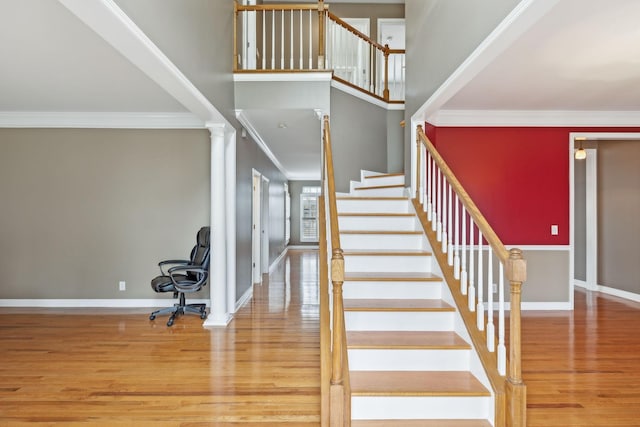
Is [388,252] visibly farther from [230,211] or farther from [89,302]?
[89,302]

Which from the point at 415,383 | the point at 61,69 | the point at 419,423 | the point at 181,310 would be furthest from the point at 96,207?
the point at 419,423

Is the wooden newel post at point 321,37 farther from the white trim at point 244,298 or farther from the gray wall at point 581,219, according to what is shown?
the gray wall at point 581,219

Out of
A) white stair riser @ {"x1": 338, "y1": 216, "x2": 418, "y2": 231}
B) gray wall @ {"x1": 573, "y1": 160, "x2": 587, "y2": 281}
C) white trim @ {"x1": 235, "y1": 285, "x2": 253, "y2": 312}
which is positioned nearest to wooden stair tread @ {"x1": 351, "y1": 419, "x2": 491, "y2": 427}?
white stair riser @ {"x1": 338, "y1": 216, "x2": 418, "y2": 231}

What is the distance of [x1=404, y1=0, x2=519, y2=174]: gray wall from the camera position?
8.35ft

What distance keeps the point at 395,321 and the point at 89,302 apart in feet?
14.3

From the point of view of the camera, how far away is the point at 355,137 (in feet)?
17.6

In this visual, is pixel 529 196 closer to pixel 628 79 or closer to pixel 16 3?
pixel 628 79

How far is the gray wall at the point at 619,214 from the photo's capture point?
552 cm

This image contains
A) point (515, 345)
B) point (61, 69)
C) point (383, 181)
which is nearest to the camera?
point (515, 345)

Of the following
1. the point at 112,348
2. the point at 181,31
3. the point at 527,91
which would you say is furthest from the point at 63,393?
the point at 527,91

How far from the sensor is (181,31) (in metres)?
2.98

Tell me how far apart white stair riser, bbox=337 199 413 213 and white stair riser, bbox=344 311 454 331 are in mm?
1660

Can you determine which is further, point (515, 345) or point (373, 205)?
point (373, 205)

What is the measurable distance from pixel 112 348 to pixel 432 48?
4.22 meters
